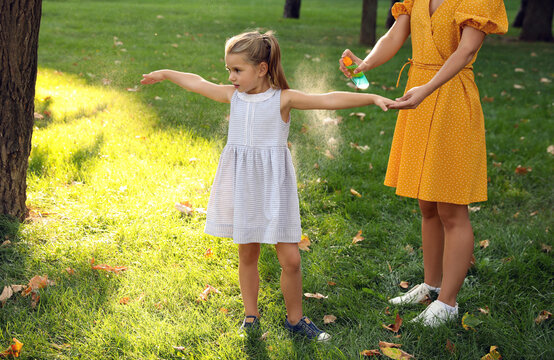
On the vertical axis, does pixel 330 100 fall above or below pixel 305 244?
Result: above

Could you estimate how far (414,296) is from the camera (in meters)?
2.99

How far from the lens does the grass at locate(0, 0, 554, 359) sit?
8.45ft

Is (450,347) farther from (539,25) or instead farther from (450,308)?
(539,25)

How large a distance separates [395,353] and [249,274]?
0.76 meters

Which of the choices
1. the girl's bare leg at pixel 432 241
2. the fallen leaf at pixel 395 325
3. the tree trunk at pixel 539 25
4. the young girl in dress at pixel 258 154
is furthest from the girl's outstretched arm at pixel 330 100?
the tree trunk at pixel 539 25

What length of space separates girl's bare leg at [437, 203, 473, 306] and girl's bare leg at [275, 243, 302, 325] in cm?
76

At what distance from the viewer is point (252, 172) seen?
2.40 meters

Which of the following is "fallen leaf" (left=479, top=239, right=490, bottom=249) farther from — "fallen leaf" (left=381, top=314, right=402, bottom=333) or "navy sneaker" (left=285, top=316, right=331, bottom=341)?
"navy sneaker" (left=285, top=316, right=331, bottom=341)

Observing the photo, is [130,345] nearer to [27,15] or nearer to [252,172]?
[252,172]

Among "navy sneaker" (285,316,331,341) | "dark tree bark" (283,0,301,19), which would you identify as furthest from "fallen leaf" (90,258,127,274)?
"dark tree bark" (283,0,301,19)

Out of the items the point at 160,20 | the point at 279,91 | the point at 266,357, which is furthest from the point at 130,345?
the point at 160,20

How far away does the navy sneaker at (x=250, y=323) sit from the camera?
2.61 metres

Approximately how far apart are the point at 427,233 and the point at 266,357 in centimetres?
111

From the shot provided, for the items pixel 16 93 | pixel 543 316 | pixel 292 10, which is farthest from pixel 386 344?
pixel 292 10
